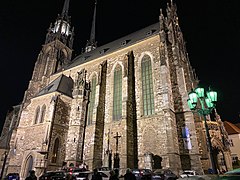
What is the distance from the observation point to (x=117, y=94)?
2202cm

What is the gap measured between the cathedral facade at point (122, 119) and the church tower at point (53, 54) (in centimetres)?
786

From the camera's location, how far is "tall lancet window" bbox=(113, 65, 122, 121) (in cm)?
2089

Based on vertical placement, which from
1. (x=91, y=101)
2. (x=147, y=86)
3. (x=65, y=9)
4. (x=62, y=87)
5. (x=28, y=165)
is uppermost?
(x=65, y=9)

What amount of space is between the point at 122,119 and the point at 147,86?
16.1 feet

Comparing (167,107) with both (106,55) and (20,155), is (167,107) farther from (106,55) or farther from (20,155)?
(20,155)

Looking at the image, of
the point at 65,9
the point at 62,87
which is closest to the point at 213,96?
the point at 62,87

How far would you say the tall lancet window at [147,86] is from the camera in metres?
19.1

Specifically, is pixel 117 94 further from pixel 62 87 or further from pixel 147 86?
pixel 62 87

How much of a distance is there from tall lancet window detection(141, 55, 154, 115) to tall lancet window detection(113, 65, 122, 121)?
10.2 feet

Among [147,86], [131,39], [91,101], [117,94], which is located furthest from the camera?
[131,39]

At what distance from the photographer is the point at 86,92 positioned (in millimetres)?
23031

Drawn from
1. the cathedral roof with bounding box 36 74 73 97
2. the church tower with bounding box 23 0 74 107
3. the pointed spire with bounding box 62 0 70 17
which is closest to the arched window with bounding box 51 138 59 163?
the cathedral roof with bounding box 36 74 73 97

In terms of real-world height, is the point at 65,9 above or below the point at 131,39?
above

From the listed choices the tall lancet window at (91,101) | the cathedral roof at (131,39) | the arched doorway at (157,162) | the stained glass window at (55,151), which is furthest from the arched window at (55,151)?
the cathedral roof at (131,39)
